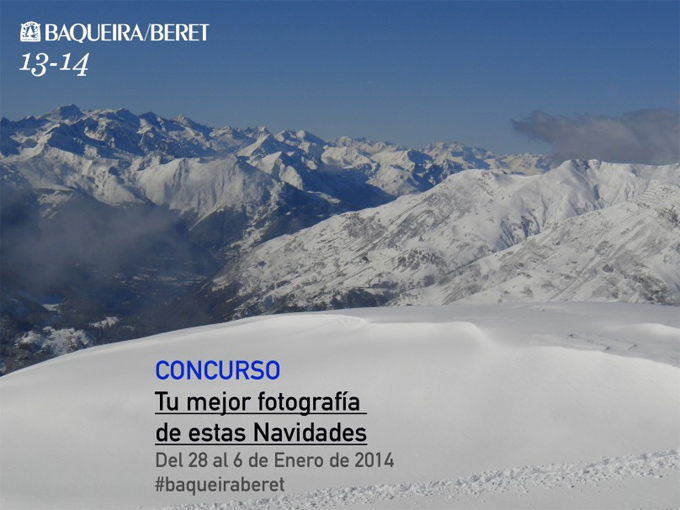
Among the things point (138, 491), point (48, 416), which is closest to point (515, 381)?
point (138, 491)

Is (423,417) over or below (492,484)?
over

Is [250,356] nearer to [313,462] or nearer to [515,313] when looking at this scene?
[313,462]

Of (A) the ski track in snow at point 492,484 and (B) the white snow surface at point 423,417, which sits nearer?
(A) the ski track in snow at point 492,484

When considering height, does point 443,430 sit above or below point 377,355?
below

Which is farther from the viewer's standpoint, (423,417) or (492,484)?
(423,417)

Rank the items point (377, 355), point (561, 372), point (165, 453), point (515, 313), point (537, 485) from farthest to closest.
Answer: point (515, 313), point (377, 355), point (561, 372), point (165, 453), point (537, 485)
